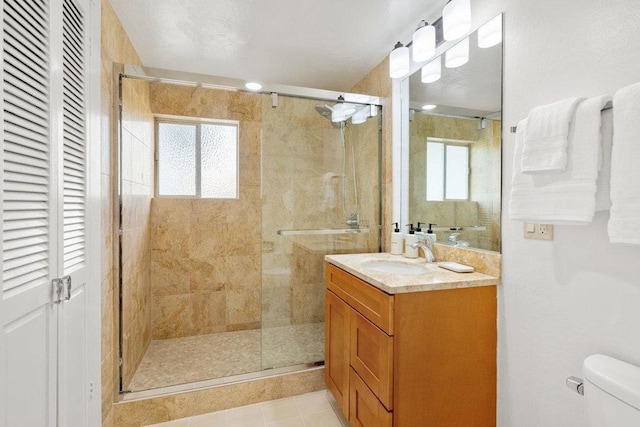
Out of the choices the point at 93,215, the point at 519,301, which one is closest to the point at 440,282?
the point at 519,301

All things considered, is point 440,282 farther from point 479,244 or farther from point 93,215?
point 93,215

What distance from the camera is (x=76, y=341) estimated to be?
4.11 ft

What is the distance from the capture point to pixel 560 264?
112cm

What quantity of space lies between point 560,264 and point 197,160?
282 centimetres

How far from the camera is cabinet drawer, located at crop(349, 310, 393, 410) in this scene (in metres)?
1.22

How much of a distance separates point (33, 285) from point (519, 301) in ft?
6.06

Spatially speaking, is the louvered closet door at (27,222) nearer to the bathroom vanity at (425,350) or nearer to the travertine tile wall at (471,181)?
the bathroom vanity at (425,350)

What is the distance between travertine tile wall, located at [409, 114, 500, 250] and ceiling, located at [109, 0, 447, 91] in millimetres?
634

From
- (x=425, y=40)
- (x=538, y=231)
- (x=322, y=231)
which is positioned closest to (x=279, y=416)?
(x=322, y=231)

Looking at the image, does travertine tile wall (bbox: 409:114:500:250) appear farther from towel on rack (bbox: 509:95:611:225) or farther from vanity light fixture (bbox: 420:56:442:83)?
towel on rack (bbox: 509:95:611:225)

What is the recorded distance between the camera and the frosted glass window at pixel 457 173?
5.49 feet

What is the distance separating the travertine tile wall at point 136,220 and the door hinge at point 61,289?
30.4 inches

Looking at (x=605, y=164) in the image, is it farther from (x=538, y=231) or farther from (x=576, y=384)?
(x=576, y=384)

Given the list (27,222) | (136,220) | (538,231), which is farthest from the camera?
(136,220)
